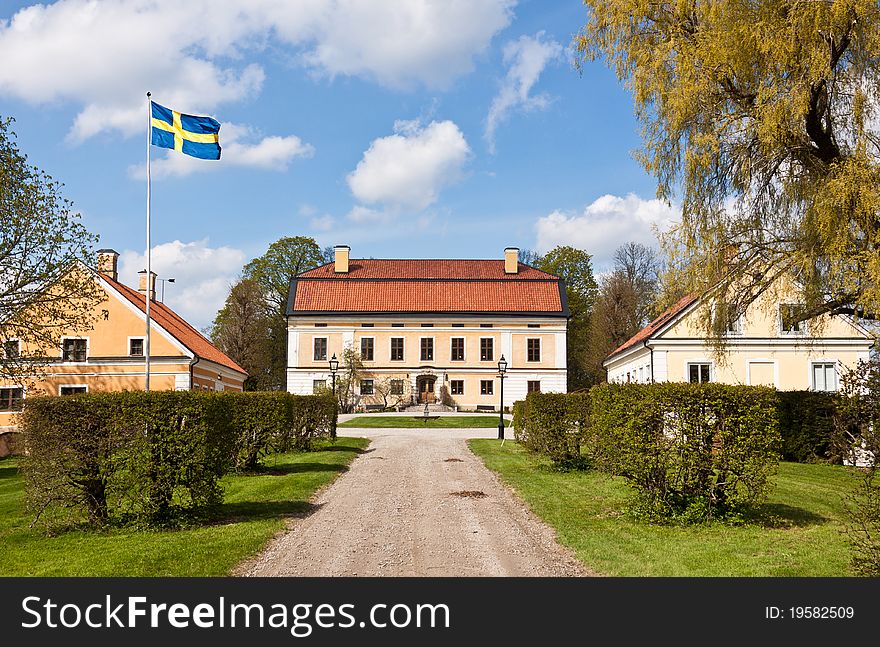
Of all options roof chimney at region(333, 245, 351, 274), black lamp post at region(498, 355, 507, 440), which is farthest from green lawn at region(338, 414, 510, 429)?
roof chimney at region(333, 245, 351, 274)

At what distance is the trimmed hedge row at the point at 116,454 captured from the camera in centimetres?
793

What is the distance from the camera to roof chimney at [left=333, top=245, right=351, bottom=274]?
50.5 meters

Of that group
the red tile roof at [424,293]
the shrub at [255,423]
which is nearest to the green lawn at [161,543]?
the shrub at [255,423]

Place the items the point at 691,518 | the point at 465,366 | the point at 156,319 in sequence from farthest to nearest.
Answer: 1. the point at 465,366
2. the point at 156,319
3. the point at 691,518

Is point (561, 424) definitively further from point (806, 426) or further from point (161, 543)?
point (161, 543)

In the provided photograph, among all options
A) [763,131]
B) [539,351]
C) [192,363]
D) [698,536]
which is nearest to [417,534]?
[698,536]

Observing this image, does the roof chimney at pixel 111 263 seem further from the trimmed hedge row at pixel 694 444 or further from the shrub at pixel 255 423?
the trimmed hedge row at pixel 694 444

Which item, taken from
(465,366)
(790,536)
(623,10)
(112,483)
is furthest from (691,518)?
(465,366)

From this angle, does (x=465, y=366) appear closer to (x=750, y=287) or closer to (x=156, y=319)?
(x=156, y=319)

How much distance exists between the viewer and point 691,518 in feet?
27.2

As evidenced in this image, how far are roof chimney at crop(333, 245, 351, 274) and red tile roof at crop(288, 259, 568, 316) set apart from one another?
418 mm

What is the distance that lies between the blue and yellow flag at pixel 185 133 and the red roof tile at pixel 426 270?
99.9ft

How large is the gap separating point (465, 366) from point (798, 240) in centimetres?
3536

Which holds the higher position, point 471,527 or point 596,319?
point 596,319
